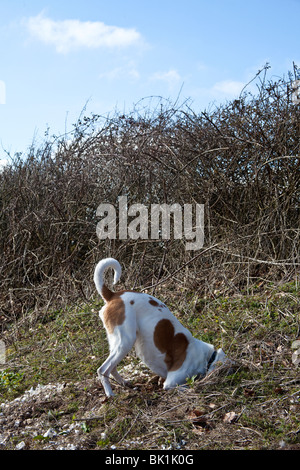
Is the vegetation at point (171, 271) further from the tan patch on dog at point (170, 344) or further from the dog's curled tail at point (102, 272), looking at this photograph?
the dog's curled tail at point (102, 272)

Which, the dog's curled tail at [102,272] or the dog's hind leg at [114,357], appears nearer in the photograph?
the dog's hind leg at [114,357]

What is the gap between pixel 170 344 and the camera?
4.59 meters

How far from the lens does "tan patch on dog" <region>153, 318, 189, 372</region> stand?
455 centimetres

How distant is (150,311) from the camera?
4.62 m

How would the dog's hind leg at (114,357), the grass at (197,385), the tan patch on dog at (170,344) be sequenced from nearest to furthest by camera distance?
the grass at (197,385)
the dog's hind leg at (114,357)
the tan patch on dog at (170,344)

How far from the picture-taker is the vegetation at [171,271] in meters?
4.14

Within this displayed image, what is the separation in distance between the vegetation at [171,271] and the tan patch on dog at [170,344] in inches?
10.0

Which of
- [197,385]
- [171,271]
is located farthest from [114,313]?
[171,271]

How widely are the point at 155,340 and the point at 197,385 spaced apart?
0.54 meters

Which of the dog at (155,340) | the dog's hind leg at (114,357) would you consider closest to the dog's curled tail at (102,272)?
the dog at (155,340)

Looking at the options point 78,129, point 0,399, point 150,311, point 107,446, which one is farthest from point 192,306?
point 78,129

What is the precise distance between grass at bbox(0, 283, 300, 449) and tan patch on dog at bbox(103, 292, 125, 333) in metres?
0.66

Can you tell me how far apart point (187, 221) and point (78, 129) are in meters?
3.97

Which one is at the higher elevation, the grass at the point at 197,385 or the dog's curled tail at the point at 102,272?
the dog's curled tail at the point at 102,272
